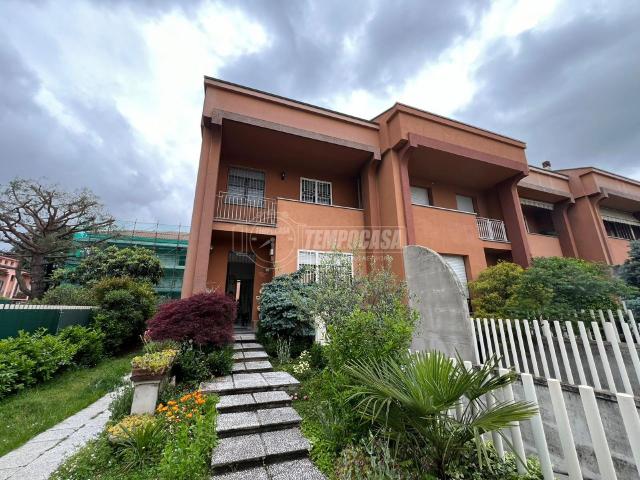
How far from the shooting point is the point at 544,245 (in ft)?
41.2

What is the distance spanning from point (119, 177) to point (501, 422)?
42.5 m

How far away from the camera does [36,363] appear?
5.05 meters

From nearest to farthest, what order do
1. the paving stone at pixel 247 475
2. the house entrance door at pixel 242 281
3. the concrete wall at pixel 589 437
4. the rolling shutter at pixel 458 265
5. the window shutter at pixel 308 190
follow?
the concrete wall at pixel 589 437
the paving stone at pixel 247 475
the rolling shutter at pixel 458 265
the house entrance door at pixel 242 281
the window shutter at pixel 308 190

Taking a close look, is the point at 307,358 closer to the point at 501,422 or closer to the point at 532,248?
the point at 501,422

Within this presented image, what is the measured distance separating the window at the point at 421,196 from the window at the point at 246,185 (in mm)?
7066

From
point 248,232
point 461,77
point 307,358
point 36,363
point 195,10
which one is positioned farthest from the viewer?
point 461,77

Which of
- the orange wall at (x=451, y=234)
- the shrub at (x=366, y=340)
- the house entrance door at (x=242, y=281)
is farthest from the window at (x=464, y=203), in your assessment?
the shrub at (x=366, y=340)

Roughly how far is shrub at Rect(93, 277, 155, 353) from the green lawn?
123 cm

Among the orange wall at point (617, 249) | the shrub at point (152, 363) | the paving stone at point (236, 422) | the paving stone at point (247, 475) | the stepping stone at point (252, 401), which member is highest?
the orange wall at point (617, 249)

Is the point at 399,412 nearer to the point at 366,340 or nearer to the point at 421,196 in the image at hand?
the point at 366,340

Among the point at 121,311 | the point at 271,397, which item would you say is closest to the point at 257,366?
the point at 271,397

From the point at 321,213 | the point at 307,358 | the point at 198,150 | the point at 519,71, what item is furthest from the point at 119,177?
the point at 519,71

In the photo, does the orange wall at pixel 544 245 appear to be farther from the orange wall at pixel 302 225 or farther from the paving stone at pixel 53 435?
the paving stone at pixel 53 435

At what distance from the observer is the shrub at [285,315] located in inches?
260
